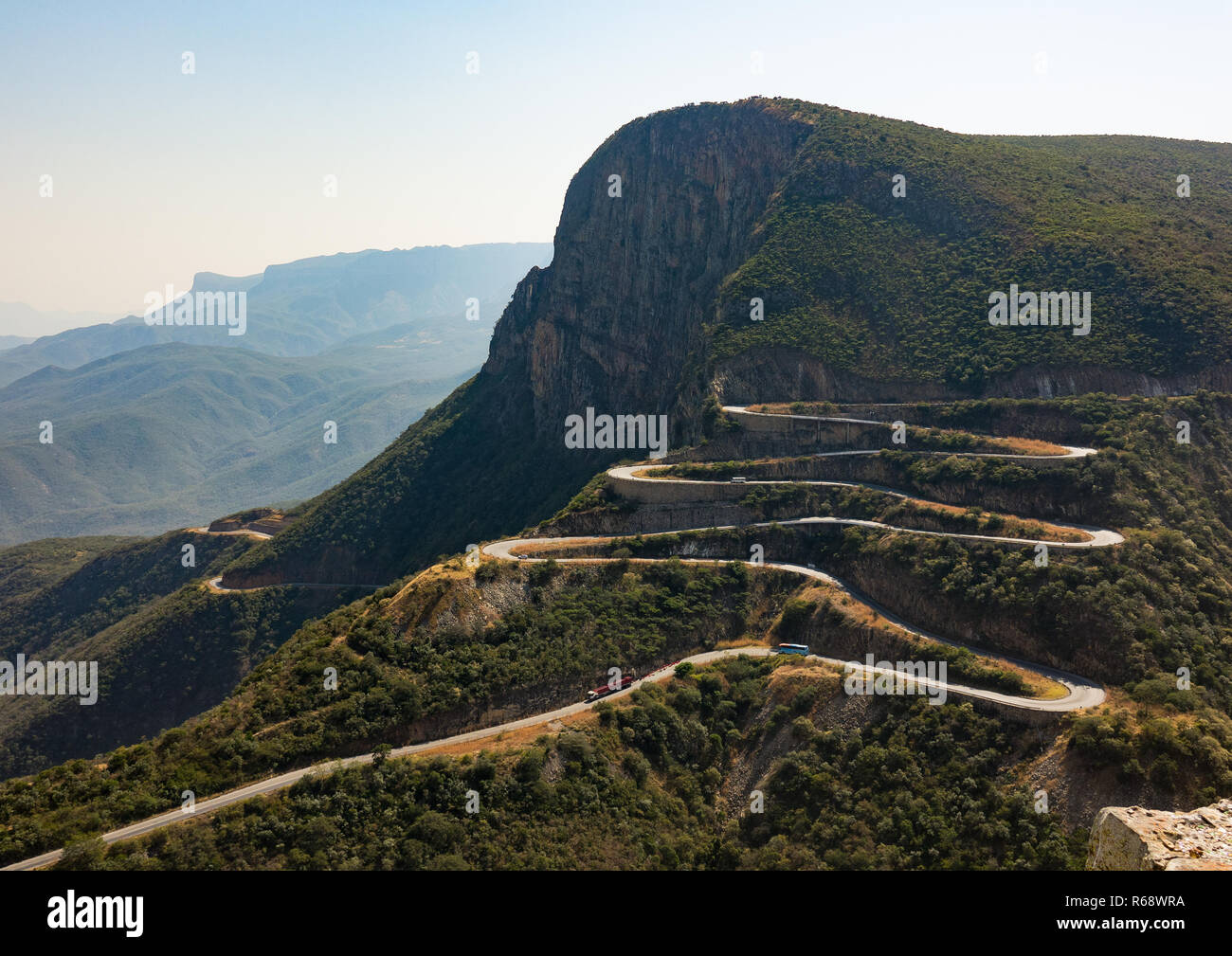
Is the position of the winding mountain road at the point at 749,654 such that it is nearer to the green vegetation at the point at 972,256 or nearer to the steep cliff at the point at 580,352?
the green vegetation at the point at 972,256

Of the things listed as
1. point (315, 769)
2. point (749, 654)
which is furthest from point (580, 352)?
point (315, 769)

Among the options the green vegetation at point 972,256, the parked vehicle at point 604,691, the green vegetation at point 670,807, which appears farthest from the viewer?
the green vegetation at point 972,256

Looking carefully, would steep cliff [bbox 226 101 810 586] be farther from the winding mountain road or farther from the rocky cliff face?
the winding mountain road

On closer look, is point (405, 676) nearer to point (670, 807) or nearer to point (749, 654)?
point (670, 807)

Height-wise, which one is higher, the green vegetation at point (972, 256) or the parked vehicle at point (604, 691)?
the green vegetation at point (972, 256)

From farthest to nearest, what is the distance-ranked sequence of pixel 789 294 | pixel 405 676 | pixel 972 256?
pixel 789 294
pixel 972 256
pixel 405 676

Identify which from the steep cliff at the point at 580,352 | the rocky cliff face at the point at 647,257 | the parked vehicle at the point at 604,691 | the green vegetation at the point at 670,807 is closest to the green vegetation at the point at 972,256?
the steep cliff at the point at 580,352

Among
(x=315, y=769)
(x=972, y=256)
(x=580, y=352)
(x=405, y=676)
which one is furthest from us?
(x=580, y=352)

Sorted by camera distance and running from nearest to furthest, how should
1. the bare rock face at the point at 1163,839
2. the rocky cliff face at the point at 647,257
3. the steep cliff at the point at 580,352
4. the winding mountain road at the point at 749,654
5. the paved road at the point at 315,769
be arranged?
the bare rock face at the point at 1163,839 → the paved road at the point at 315,769 → the winding mountain road at the point at 749,654 → the steep cliff at the point at 580,352 → the rocky cliff face at the point at 647,257
